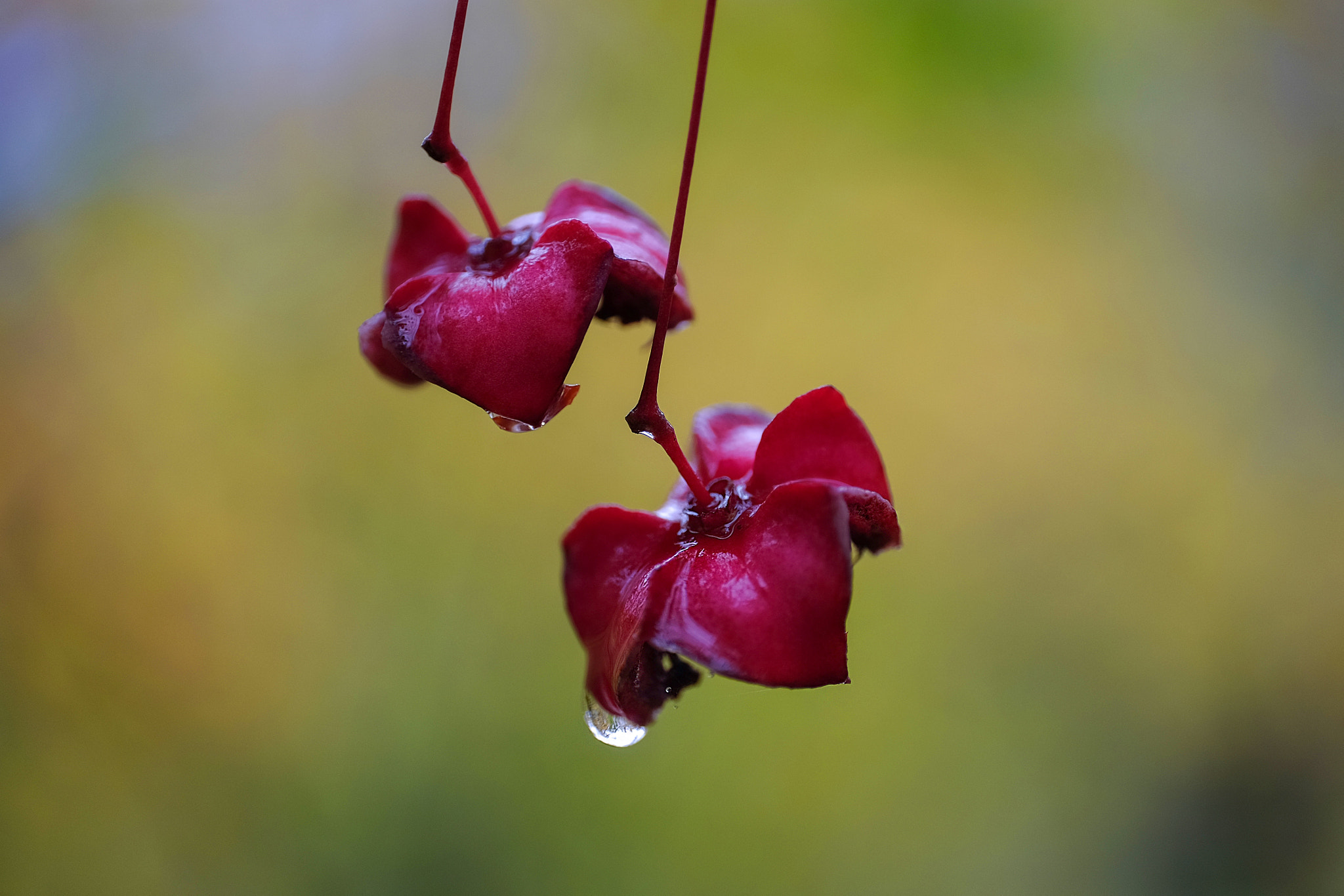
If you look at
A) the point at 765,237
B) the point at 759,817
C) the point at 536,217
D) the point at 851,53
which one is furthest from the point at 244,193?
the point at 759,817

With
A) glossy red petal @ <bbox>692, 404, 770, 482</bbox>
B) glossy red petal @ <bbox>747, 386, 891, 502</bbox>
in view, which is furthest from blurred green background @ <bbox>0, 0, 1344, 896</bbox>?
glossy red petal @ <bbox>747, 386, 891, 502</bbox>

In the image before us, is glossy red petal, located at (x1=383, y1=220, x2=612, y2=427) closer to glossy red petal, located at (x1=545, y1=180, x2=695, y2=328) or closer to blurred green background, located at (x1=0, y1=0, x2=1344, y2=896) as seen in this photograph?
glossy red petal, located at (x1=545, y1=180, x2=695, y2=328)

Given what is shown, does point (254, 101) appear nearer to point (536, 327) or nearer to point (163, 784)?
point (163, 784)

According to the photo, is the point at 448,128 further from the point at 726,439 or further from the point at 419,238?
the point at 726,439

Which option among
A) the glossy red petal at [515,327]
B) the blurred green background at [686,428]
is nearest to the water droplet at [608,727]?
the glossy red petal at [515,327]

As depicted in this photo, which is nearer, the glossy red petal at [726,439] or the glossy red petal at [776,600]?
the glossy red petal at [776,600]

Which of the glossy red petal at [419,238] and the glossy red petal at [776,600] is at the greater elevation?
the glossy red petal at [419,238]

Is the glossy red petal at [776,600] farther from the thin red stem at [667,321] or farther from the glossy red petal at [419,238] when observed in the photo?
the glossy red petal at [419,238]
